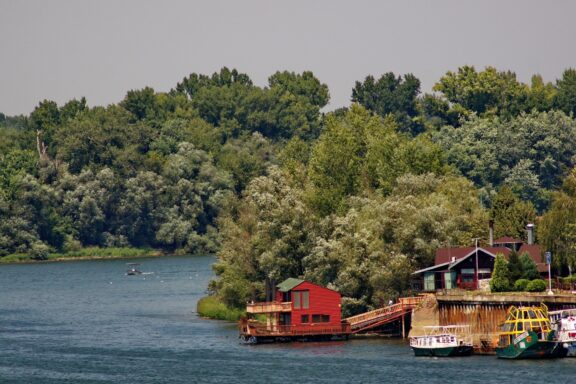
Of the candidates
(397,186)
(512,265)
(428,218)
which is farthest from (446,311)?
(397,186)

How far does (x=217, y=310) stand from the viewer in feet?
494

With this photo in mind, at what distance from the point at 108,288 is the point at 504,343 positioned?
313ft

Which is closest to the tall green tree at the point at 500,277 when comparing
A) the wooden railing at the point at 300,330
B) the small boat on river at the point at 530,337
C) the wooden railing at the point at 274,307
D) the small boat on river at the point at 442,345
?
A: the small boat on river at the point at 442,345

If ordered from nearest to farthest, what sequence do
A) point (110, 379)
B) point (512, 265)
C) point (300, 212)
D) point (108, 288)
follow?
point (110, 379)
point (512, 265)
point (300, 212)
point (108, 288)

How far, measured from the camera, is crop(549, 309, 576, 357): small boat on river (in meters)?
106

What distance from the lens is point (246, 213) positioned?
152625 mm

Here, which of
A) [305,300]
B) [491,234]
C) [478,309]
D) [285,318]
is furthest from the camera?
[491,234]

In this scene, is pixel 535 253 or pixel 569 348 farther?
pixel 535 253

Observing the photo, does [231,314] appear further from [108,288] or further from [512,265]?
[108,288]

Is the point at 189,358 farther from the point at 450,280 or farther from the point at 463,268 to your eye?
the point at 463,268

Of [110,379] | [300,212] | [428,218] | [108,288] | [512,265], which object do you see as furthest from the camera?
[108,288]

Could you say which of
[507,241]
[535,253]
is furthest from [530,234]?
[535,253]

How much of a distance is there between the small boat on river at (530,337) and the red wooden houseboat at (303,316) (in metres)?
Answer: 20.0

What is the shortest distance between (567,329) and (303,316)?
27.0 metres
